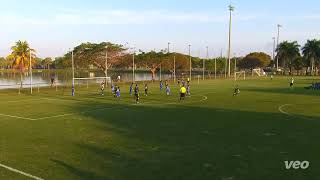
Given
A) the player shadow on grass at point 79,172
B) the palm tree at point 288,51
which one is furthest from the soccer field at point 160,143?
the palm tree at point 288,51

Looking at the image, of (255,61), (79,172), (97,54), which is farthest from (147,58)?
(79,172)

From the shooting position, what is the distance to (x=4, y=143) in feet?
61.5

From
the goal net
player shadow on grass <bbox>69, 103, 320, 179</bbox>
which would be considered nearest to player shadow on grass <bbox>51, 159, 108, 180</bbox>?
player shadow on grass <bbox>69, 103, 320, 179</bbox>

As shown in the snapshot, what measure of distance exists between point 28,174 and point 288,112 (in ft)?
69.8

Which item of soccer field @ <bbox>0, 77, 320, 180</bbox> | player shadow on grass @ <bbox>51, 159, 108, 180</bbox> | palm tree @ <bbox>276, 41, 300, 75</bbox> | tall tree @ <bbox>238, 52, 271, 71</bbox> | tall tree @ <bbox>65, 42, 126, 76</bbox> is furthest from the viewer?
tall tree @ <bbox>238, 52, 271, 71</bbox>

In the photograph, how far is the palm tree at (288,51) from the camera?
12650 centimetres

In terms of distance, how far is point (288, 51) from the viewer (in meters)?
127

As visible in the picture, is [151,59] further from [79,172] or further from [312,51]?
[79,172]

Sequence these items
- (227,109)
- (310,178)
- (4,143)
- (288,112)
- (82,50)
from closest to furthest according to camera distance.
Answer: (310,178) < (4,143) < (288,112) < (227,109) < (82,50)

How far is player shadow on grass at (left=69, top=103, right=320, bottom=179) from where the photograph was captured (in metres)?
13.8

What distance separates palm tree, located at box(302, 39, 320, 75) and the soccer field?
314ft

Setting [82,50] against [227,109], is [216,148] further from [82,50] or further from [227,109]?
[82,50]

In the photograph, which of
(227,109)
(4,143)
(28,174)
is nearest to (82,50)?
(227,109)

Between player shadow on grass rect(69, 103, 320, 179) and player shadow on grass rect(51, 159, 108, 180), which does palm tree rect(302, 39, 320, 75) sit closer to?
player shadow on grass rect(69, 103, 320, 179)
